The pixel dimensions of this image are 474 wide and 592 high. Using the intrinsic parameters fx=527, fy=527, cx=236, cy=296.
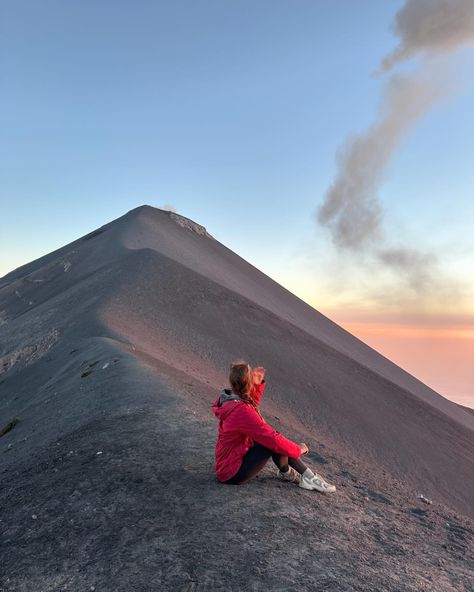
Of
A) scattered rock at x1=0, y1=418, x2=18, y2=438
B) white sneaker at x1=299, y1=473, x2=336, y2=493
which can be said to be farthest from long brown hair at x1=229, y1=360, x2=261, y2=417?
scattered rock at x1=0, y1=418, x2=18, y2=438

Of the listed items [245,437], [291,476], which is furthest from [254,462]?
[291,476]

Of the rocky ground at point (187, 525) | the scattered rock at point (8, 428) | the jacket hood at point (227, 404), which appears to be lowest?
the scattered rock at point (8, 428)

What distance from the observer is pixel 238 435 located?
698cm

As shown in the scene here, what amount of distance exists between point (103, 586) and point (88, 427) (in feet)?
18.5

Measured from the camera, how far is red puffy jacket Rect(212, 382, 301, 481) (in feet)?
22.3

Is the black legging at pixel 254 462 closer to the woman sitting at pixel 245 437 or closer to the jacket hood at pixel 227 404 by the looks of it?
the woman sitting at pixel 245 437

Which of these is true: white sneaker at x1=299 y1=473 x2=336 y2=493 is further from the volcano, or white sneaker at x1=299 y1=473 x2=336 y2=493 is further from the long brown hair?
the long brown hair

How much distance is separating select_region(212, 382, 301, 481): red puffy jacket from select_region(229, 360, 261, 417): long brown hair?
0.09m

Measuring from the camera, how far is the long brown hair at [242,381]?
6.89 m

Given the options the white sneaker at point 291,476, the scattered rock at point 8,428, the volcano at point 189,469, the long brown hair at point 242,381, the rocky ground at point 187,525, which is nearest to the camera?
the rocky ground at point 187,525

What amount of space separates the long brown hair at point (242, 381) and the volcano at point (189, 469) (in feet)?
4.38

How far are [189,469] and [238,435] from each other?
1408mm

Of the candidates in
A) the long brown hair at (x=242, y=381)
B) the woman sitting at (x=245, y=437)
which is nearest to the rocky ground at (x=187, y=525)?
the woman sitting at (x=245, y=437)

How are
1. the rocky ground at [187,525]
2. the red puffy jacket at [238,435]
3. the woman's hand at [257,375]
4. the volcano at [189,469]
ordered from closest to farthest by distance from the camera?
the rocky ground at [187,525] < the volcano at [189,469] < the red puffy jacket at [238,435] < the woman's hand at [257,375]
